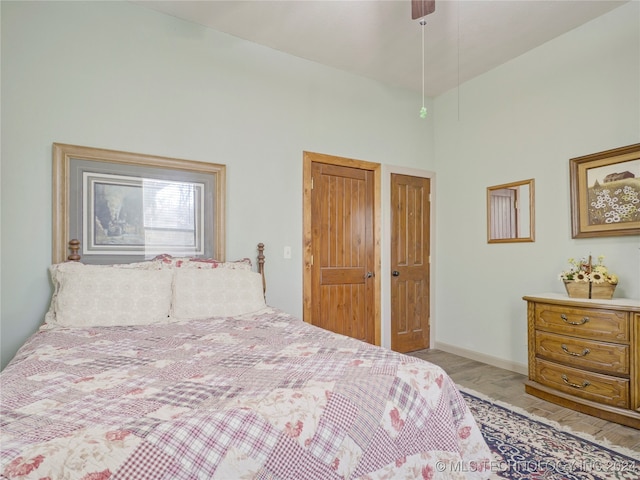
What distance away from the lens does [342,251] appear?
364 centimetres

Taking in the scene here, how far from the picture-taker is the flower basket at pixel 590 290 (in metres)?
2.54

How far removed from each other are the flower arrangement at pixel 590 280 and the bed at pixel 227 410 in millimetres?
1857

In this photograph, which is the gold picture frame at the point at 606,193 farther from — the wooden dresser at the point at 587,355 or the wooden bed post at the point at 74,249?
the wooden bed post at the point at 74,249

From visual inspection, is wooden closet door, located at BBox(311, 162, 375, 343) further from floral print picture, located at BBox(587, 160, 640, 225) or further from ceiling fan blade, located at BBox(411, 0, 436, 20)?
floral print picture, located at BBox(587, 160, 640, 225)

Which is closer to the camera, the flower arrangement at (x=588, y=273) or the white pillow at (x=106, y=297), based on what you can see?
the white pillow at (x=106, y=297)

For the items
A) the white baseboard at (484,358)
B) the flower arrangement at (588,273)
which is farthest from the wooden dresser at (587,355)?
the white baseboard at (484,358)

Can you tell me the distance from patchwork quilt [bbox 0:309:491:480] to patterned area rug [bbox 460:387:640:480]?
722 millimetres

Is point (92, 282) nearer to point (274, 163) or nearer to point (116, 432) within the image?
point (116, 432)

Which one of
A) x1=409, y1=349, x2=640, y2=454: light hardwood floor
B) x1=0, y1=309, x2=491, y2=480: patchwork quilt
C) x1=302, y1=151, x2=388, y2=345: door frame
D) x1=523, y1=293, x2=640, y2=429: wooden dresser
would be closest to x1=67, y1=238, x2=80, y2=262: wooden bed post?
x1=0, y1=309, x2=491, y2=480: patchwork quilt

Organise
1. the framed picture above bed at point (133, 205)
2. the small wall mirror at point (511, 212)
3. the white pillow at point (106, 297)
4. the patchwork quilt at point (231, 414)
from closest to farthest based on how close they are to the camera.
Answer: the patchwork quilt at point (231, 414) < the white pillow at point (106, 297) < the framed picture above bed at point (133, 205) < the small wall mirror at point (511, 212)

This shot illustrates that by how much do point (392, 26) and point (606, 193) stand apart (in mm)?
2100

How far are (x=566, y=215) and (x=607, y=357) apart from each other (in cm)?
118

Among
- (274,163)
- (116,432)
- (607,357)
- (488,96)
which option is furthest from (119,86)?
(607,357)

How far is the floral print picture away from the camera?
103 inches
